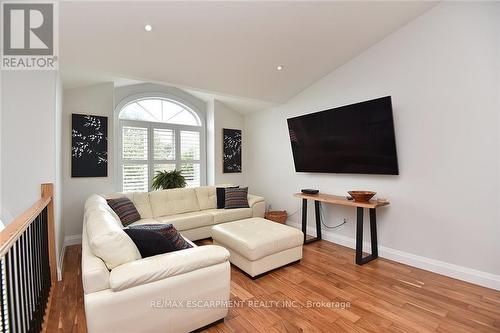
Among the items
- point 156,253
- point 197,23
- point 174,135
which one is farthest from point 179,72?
point 156,253

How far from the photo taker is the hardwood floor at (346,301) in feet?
6.38

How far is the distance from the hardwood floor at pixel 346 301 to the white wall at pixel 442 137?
0.35m

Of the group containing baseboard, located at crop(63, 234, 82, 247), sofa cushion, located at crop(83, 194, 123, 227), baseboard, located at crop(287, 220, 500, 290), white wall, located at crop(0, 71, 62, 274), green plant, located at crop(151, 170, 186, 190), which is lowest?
baseboard, located at crop(287, 220, 500, 290)

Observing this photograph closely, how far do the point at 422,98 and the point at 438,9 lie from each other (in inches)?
39.0

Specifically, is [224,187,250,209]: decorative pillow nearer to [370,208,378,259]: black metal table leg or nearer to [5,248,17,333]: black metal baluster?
[370,208,378,259]: black metal table leg

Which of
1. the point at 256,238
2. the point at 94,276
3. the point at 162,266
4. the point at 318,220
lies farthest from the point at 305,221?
the point at 94,276

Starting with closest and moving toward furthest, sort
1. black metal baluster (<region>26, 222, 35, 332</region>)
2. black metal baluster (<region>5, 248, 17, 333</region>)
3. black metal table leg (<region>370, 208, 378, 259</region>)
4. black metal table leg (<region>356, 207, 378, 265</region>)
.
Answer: black metal baluster (<region>5, 248, 17, 333</region>), black metal baluster (<region>26, 222, 35, 332</region>), black metal table leg (<region>356, 207, 378, 265</region>), black metal table leg (<region>370, 208, 378, 259</region>)

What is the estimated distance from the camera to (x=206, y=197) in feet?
14.6

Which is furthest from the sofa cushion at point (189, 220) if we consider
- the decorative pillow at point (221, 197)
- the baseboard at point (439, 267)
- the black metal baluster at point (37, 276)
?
the baseboard at point (439, 267)

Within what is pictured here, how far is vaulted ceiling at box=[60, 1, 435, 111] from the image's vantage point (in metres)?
2.42

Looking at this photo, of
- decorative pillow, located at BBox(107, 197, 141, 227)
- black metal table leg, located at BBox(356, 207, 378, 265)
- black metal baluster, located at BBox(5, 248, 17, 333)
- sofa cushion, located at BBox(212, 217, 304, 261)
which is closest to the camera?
black metal baluster, located at BBox(5, 248, 17, 333)

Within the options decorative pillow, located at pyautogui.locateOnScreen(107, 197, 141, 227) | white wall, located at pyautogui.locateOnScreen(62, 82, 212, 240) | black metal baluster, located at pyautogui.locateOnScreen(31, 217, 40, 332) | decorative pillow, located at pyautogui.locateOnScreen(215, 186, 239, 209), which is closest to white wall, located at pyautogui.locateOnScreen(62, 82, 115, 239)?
white wall, located at pyautogui.locateOnScreen(62, 82, 212, 240)

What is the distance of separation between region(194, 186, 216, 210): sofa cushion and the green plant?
1.44 feet

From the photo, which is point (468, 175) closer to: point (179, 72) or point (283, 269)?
point (283, 269)
